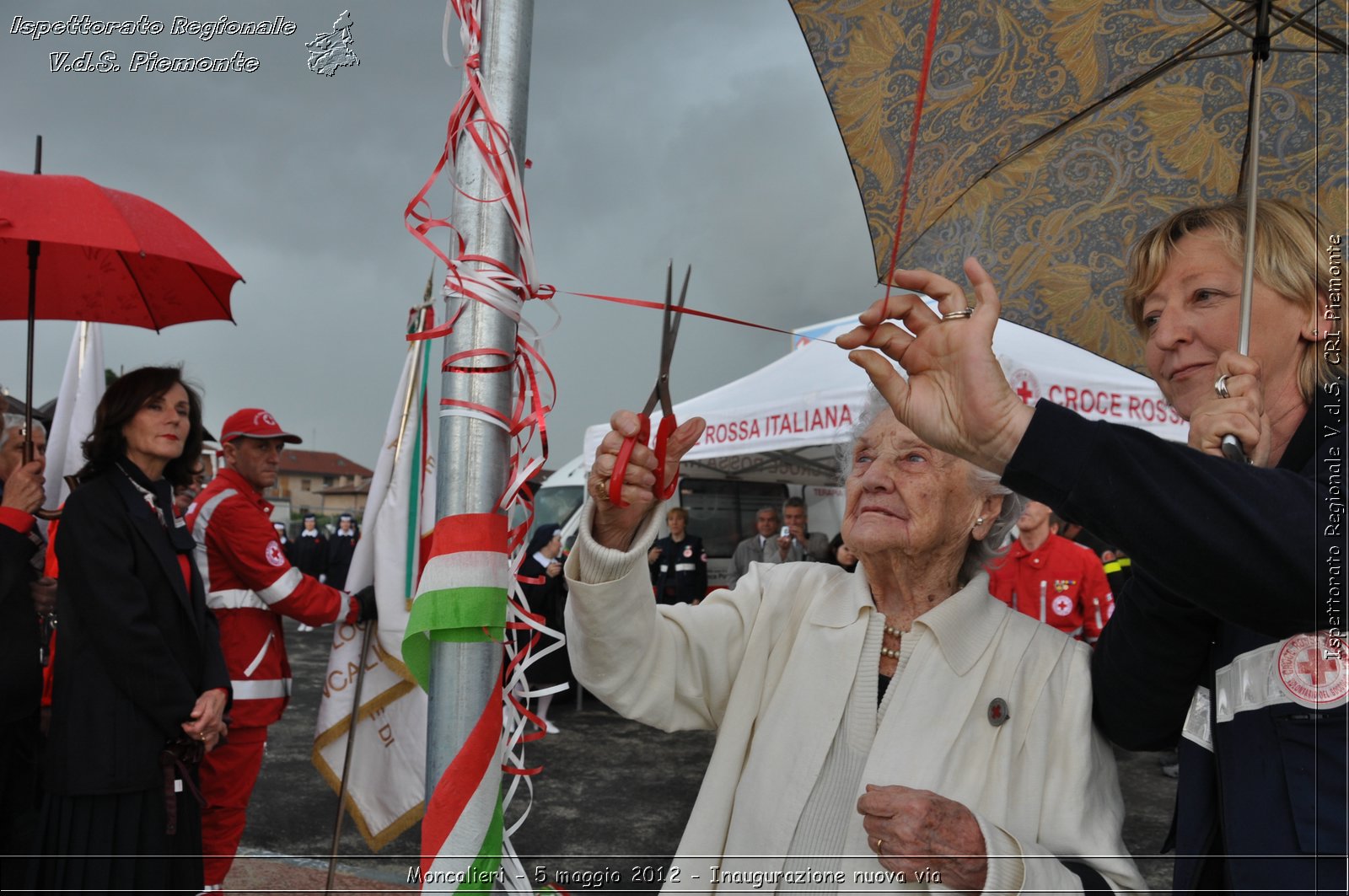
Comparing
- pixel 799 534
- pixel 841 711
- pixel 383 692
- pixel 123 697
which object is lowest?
pixel 383 692

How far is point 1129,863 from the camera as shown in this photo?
167cm

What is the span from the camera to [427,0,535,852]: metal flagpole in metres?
1.41

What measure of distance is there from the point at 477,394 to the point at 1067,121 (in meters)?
1.79

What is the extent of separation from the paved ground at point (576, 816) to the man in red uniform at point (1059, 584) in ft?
4.28

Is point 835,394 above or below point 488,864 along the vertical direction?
above

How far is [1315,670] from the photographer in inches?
49.3

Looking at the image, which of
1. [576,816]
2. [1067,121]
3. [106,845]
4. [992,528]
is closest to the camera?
[992,528]

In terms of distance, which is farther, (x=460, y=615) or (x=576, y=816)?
(x=576, y=816)

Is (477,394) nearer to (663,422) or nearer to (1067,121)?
(663,422)

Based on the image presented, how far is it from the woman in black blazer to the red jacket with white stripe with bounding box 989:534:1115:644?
15.5 ft

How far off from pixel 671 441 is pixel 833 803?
0.88 metres

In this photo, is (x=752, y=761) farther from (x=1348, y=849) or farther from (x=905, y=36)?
(x=905, y=36)

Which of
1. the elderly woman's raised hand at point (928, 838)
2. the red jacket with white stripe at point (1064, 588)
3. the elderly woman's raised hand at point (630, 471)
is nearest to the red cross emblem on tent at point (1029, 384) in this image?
the red jacket with white stripe at point (1064, 588)

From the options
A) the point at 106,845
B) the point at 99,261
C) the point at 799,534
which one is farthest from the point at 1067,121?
the point at 799,534
